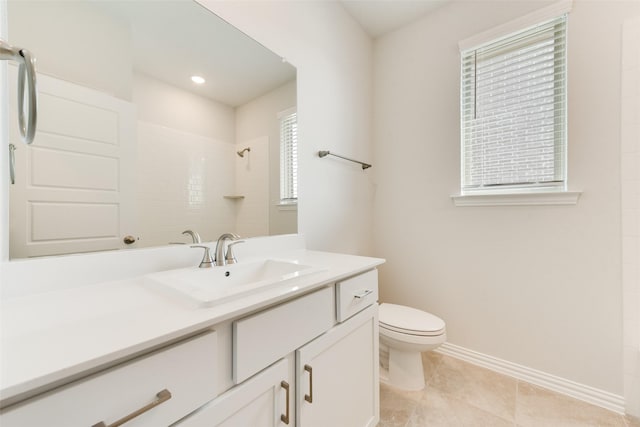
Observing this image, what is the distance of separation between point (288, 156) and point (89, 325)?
1.13 metres

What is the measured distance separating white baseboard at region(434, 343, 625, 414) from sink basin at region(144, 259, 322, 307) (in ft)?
5.08

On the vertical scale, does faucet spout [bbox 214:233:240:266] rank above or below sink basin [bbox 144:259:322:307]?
above

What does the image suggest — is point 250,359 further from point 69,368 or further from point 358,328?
point 358,328

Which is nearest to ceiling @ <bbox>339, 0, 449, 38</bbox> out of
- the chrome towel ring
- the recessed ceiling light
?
the recessed ceiling light

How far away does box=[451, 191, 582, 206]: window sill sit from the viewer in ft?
4.71

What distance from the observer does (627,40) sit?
1297 millimetres

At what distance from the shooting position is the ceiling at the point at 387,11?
1.83 m

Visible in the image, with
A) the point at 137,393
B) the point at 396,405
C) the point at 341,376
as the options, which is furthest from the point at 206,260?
the point at 396,405

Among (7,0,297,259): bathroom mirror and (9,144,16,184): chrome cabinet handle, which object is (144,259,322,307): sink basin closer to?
(7,0,297,259): bathroom mirror

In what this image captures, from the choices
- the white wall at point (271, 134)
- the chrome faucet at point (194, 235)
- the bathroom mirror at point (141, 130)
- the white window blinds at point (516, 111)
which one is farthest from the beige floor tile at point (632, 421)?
the chrome faucet at point (194, 235)

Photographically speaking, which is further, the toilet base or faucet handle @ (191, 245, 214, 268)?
the toilet base

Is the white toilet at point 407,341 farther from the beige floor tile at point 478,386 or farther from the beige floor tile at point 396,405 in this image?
the beige floor tile at point 478,386

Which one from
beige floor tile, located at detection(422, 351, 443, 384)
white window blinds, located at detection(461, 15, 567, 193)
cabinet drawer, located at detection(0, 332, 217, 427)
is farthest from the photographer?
beige floor tile, located at detection(422, 351, 443, 384)

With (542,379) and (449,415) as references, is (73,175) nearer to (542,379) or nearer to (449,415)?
(449,415)
